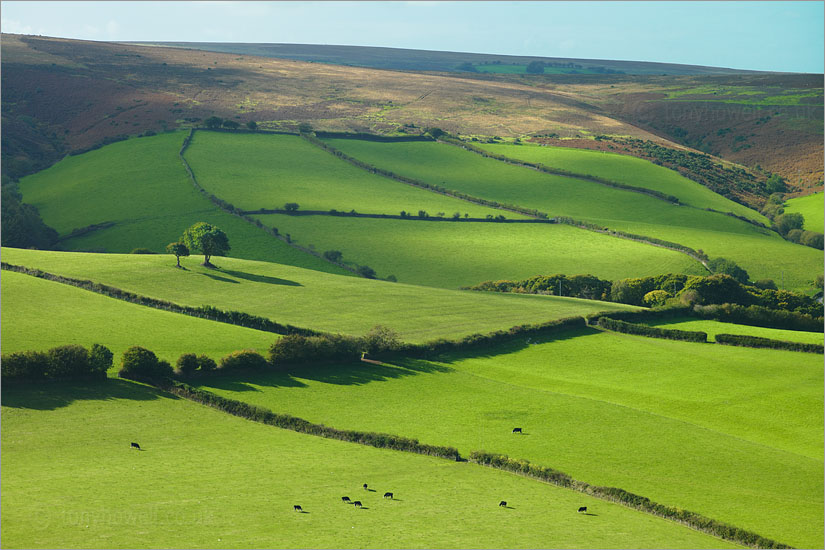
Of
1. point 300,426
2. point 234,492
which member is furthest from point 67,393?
point 234,492

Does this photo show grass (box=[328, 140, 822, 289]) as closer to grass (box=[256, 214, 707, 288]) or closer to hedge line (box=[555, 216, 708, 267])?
hedge line (box=[555, 216, 708, 267])

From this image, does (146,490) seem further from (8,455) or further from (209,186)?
(209,186)

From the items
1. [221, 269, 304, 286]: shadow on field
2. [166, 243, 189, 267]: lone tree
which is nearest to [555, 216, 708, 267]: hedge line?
[221, 269, 304, 286]: shadow on field

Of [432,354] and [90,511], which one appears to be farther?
[432,354]

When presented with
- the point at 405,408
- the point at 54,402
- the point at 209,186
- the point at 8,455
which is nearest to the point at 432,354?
the point at 405,408

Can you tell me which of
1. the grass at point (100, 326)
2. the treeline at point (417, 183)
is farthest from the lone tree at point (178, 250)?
the treeline at point (417, 183)
